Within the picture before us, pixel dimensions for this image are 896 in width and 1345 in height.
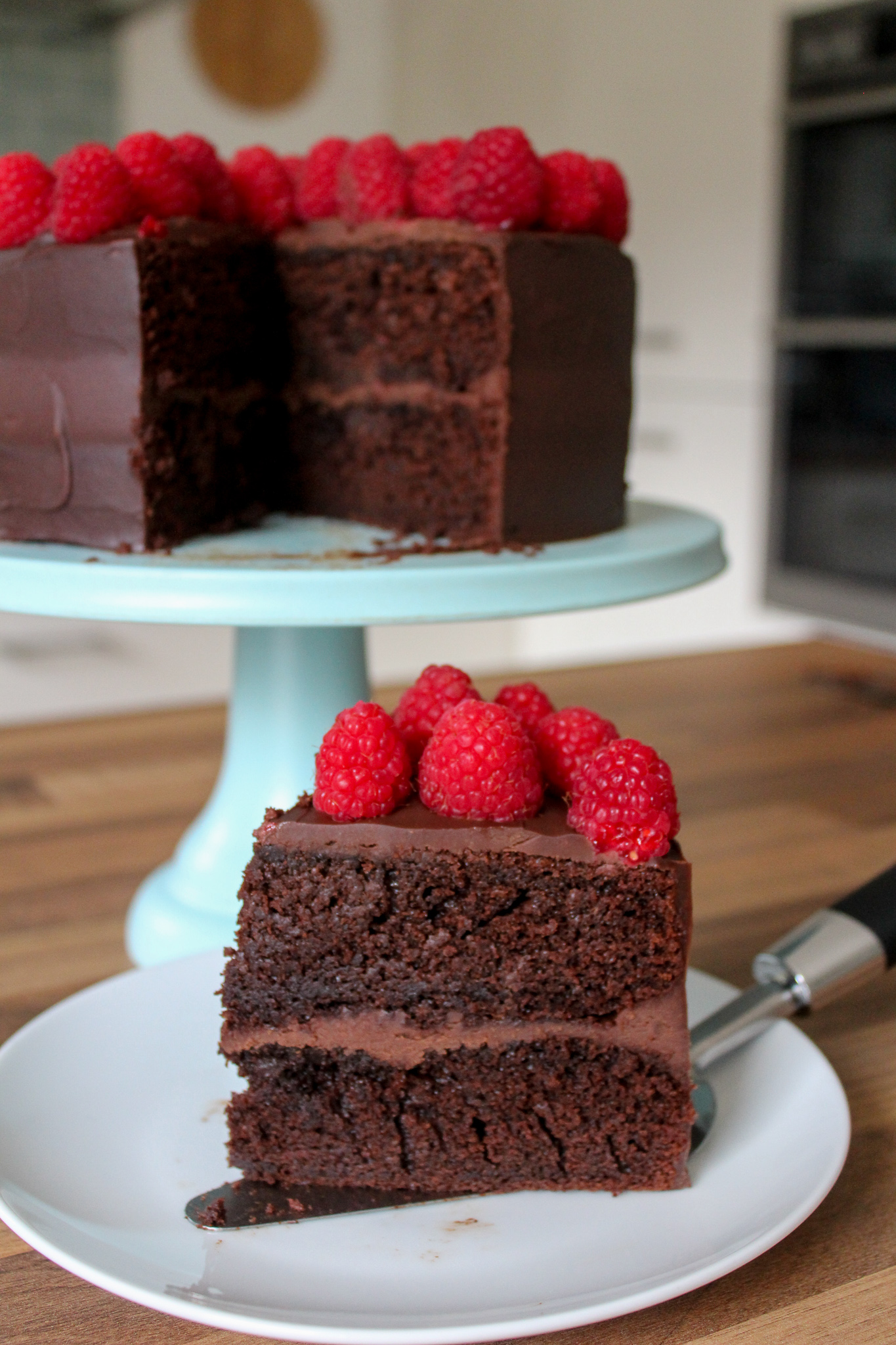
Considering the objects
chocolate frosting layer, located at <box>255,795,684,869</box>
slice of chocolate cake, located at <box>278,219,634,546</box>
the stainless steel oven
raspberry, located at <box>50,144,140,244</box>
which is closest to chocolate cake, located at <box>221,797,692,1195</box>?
chocolate frosting layer, located at <box>255,795,684,869</box>

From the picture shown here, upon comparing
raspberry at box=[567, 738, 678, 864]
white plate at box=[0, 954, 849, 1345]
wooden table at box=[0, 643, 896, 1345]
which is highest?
raspberry at box=[567, 738, 678, 864]

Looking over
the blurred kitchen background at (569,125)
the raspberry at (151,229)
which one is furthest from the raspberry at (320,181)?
the blurred kitchen background at (569,125)

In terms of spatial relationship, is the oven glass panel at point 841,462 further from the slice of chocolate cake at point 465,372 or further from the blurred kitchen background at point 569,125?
the slice of chocolate cake at point 465,372

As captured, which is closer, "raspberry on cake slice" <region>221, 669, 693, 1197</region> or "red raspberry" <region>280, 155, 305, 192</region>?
"raspberry on cake slice" <region>221, 669, 693, 1197</region>

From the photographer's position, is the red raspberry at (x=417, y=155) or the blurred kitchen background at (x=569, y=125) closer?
the red raspberry at (x=417, y=155)

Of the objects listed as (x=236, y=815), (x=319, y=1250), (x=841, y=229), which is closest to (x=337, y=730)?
(x=319, y=1250)

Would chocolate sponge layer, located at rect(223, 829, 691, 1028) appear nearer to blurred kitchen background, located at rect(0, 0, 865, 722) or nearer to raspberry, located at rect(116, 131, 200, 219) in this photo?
raspberry, located at rect(116, 131, 200, 219)

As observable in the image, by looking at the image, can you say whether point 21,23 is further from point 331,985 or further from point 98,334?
point 331,985
